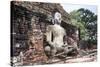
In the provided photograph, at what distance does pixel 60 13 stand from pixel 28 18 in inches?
14.3

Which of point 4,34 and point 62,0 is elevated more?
point 62,0

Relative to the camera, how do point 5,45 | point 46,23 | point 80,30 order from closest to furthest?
point 5,45
point 46,23
point 80,30

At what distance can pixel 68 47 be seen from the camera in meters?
2.19

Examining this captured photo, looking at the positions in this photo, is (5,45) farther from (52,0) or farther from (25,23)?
(52,0)

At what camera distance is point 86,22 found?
228cm

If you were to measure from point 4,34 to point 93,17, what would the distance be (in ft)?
3.37

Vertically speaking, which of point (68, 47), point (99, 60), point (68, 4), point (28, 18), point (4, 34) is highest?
point (68, 4)

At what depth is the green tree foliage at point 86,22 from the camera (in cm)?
223

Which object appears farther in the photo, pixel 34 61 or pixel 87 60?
pixel 87 60

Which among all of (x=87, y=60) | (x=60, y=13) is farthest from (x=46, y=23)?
(x=87, y=60)

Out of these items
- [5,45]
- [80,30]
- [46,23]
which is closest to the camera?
[5,45]

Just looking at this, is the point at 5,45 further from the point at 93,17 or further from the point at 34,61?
the point at 93,17

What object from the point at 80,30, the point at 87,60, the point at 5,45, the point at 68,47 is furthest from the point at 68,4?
the point at 5,45

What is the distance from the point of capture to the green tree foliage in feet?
7.32
